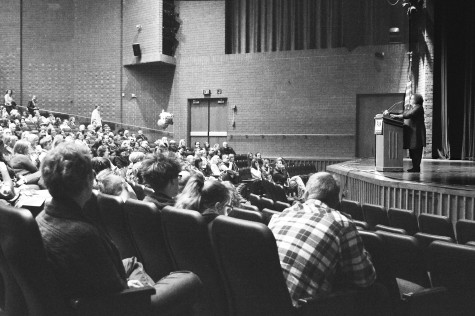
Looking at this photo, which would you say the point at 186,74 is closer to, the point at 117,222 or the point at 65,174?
the point at 117,222

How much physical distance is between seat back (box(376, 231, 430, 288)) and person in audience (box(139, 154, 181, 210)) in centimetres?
131

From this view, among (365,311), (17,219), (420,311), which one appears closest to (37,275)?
(17,219)

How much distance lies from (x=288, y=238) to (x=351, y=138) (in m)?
12.6

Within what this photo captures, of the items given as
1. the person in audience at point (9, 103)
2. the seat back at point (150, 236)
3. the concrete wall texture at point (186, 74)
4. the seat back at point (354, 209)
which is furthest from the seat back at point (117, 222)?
the person in audience at point (9, 103)

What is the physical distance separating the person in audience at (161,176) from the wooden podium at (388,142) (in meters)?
4.40

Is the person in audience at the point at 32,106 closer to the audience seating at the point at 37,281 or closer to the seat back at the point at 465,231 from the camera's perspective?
the seat back at the point at 465,231

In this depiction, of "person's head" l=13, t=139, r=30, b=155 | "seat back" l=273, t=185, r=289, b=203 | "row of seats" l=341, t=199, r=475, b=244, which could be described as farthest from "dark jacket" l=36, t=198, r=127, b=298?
"seat back" l=273, t=185, r=289, b=203

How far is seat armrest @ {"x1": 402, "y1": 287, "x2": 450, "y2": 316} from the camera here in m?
1.94

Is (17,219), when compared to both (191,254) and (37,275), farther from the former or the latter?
(191,254)

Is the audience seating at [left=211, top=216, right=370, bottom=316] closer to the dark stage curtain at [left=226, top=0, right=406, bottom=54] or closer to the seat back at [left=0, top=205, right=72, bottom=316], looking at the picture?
the seat back at [left=0, top=205, right=72, bottom=316]

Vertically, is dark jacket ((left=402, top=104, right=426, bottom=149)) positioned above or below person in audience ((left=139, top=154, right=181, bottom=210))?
above

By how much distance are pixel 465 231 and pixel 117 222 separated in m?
2.04

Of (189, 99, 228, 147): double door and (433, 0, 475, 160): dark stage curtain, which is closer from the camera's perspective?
(433, 0, 475, 160): dark stage curtain

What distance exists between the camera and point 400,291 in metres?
2.22
